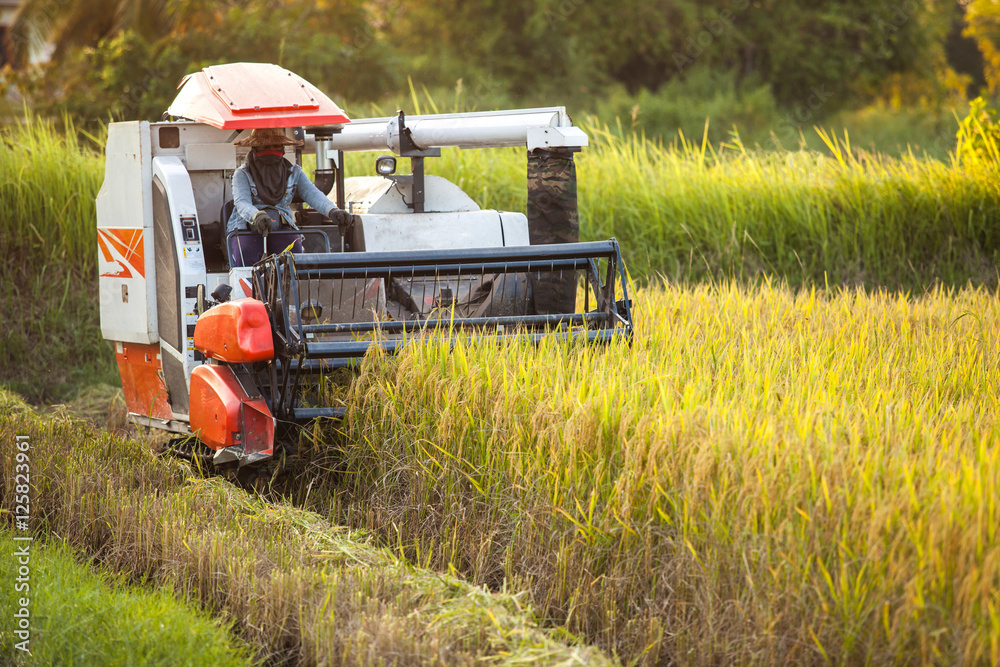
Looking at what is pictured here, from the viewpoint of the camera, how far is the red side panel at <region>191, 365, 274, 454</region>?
15.3 feet

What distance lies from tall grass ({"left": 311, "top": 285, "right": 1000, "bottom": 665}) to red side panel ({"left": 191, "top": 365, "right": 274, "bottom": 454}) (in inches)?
16.9

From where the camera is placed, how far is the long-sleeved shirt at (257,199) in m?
5.64

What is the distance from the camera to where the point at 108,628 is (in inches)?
131

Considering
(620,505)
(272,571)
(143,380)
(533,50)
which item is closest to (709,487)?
(620,505)

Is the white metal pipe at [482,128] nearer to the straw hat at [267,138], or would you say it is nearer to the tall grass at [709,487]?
the straw hat at [267,138]

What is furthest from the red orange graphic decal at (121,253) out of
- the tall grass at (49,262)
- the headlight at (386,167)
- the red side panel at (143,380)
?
the tall grass at (49,262)

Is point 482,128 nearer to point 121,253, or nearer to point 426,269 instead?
point 426,269

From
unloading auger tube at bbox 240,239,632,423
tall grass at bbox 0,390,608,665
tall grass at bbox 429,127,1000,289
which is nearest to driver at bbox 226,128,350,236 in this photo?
unloading auger tube at bbox 240,239,632,423

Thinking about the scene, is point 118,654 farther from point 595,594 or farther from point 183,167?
point 183,167

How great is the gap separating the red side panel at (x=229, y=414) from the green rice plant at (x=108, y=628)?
1.03 meters

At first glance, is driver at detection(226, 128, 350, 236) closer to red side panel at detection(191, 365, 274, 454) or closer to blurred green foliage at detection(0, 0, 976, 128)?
red side panel at detection(191, 365, 274, 454)

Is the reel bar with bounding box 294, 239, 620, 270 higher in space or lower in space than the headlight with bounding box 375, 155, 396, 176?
lower

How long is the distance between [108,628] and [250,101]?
323 centimetres

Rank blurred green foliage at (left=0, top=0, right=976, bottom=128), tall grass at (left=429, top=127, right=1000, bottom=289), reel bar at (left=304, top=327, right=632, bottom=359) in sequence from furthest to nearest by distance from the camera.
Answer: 1. blurred green foliage at (left=0, top=0, right=976, bottom=128)
2. tall grass at (left=429, top=127, right=1000, bottom=289)
3. reel bar at (left=304, top=327, right=632, bottom=359)
